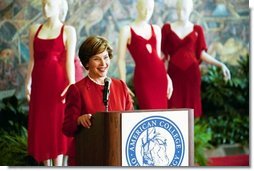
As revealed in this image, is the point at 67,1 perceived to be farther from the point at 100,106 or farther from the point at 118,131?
the point at 118,131

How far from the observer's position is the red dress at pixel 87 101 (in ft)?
9.27

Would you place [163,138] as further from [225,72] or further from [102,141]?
[225,72]

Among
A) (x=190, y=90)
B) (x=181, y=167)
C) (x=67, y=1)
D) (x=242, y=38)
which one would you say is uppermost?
(x=67, y=1)

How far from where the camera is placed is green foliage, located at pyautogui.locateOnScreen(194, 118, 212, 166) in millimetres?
2877

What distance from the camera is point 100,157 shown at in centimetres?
269

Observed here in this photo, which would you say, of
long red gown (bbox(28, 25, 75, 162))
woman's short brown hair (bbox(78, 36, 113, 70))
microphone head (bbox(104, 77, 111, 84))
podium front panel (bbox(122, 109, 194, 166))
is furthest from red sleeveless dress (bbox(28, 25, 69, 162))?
podium front panel (bbox(122, 109, 194, 166))

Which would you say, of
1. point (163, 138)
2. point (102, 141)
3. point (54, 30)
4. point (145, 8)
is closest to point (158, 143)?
point (163, 138)

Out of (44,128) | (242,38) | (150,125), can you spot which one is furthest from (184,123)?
(44,128)

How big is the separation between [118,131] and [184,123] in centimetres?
40

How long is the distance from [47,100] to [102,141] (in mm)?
482

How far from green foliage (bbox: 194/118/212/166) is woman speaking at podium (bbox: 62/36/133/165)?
1.33ft

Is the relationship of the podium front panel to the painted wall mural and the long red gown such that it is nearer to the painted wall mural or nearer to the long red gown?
the painted wall mural

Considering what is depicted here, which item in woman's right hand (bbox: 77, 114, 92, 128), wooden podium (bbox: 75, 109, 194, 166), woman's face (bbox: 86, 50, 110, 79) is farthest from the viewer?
woman's face (bbox: 86, 50, 110, 79)

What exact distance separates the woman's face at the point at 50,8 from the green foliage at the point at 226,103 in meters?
0.95
